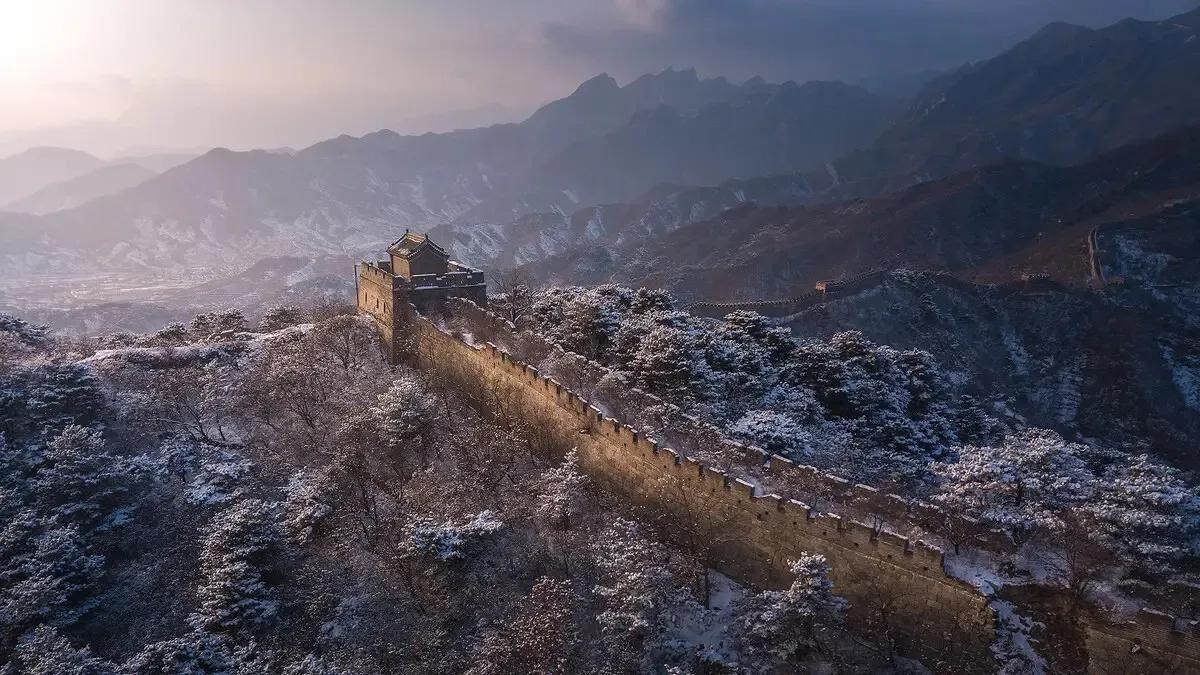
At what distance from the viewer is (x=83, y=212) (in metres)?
181

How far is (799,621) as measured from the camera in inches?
573

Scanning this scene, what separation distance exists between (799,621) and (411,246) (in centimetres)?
2700

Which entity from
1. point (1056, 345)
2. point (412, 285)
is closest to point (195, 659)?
point (412, 285)

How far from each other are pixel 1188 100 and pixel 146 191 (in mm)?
243237

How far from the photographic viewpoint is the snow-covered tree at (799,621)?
47.1ft

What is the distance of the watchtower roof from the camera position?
33.7 meters

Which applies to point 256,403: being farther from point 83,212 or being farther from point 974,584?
point 83,212

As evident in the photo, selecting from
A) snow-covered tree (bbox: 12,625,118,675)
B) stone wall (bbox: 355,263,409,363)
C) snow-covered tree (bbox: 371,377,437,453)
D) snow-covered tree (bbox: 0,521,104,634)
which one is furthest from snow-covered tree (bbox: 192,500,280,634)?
stone wall (bbox: 355,263,409,363)

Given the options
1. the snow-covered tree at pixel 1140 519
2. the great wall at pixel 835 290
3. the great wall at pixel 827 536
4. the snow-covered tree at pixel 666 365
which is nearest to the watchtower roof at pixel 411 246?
the great wall at pixel 827 536

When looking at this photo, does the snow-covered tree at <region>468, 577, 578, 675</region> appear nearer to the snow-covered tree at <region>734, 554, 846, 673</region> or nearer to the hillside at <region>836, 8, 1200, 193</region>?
the snow-covered tree at <region>734, 554, 846, 673</region>

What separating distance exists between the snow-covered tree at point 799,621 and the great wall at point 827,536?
119 centimetres

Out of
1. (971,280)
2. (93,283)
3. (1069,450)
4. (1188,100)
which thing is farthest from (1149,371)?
(93,283)

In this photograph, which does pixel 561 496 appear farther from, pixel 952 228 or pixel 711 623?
pixel 952 228

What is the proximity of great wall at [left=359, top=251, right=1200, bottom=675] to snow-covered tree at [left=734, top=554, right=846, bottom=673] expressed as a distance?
1191 millimetres
